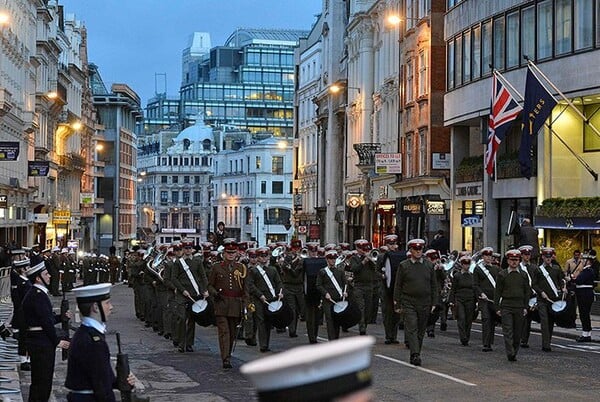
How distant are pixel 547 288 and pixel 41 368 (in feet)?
40.0

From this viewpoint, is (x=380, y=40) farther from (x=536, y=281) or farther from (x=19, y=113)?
(x=536, y=281)

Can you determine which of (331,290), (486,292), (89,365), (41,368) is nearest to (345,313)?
(331,290)

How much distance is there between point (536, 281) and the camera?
22.9 meters

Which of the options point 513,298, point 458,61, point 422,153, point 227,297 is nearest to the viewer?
point 227,297

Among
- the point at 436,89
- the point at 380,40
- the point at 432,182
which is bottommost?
the point at 432,182

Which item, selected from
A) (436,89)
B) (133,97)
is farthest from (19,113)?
(133,97)

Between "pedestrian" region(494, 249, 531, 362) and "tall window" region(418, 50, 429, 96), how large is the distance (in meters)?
31.7

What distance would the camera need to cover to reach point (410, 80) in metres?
55.0

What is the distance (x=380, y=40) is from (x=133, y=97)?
75471 mm

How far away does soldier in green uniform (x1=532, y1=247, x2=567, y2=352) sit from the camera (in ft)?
73.2

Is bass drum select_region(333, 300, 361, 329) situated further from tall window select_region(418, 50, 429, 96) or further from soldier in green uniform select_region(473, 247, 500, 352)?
tall window select_region(418, 50, 429, 96)

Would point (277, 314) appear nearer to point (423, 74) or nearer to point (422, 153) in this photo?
point (422, 153)

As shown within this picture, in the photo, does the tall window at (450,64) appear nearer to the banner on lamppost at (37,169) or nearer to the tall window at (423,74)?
the tall window at (423,74)

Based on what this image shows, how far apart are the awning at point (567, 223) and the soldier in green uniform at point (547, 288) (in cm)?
1126
